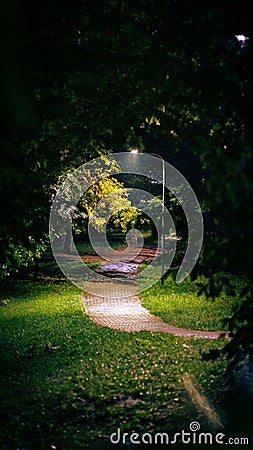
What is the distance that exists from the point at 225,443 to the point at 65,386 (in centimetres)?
297

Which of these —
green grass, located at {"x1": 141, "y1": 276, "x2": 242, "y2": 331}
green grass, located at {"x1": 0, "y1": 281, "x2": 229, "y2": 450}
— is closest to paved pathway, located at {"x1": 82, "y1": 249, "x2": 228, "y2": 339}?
green grass, located at {"x1": 141, "y1": 276, "x2": 242, "y2": 331}

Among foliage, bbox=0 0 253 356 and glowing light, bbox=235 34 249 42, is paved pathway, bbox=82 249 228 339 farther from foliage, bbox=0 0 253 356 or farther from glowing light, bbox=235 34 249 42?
glowing light, bbox=235 34 249 42

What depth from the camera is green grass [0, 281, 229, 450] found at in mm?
5547

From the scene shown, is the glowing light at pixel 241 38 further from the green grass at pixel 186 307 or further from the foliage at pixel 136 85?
the green grass at pixel 186 307

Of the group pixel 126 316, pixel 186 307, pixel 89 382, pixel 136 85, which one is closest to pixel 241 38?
pixel 136 85

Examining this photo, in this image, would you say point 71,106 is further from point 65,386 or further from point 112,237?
point 112,237

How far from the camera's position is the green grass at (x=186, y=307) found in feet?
39.1

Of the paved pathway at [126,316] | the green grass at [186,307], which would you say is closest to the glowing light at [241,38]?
the paved pathway at [126,316]

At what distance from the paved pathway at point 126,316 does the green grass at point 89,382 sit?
535 millimetres

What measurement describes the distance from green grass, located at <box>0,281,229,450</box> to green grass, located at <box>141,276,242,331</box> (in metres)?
1.61

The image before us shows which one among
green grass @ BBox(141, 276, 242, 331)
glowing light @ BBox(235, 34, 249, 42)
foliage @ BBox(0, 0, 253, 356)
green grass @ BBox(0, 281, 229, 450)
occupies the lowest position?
green grass @ BBox(0, 281, 229, 450)

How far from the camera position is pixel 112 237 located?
45.7 m

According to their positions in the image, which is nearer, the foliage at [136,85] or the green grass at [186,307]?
the foliage at [136,85]

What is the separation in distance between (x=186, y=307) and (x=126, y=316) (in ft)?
6.46
